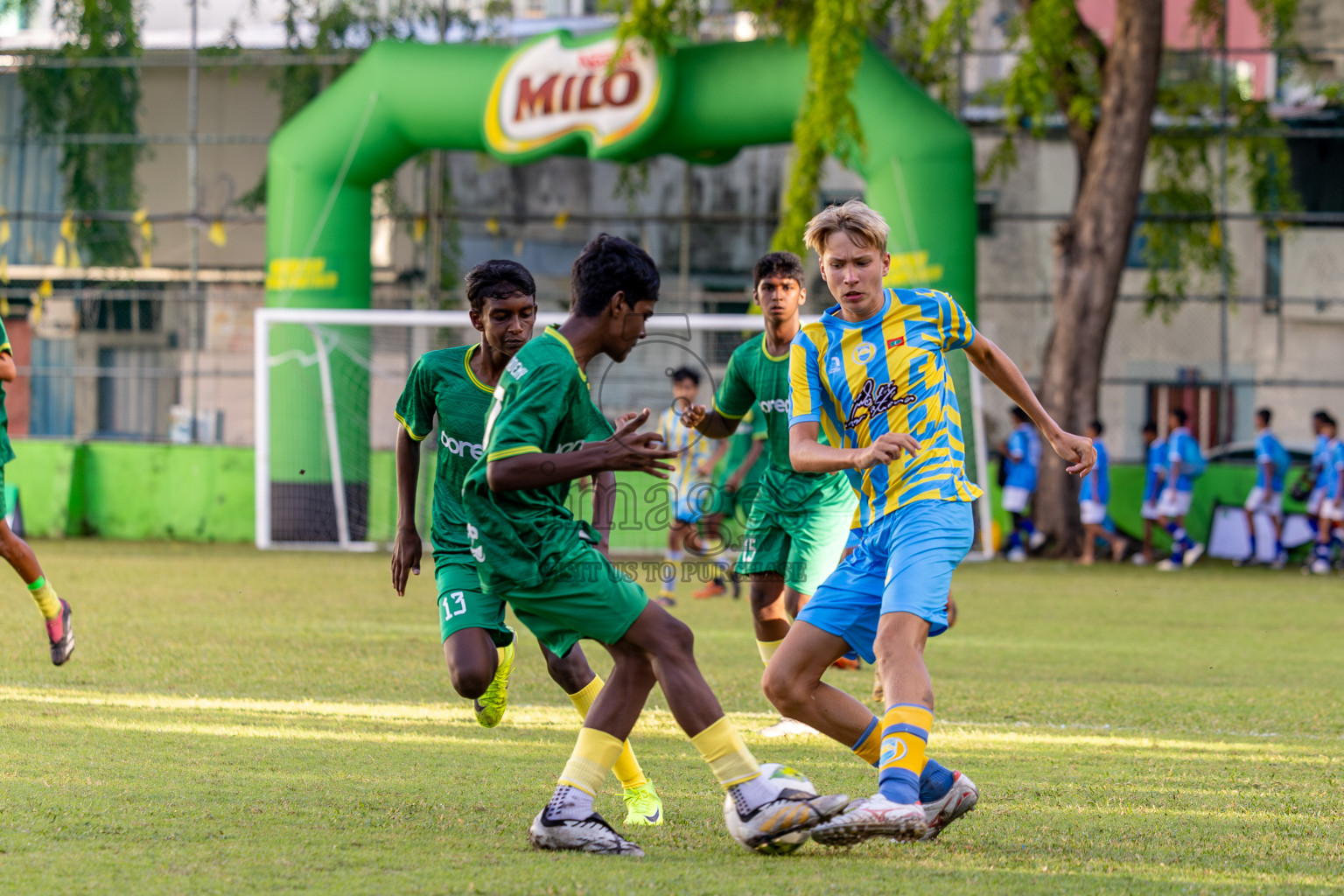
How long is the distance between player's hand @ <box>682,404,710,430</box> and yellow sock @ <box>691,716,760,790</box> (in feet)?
5.77

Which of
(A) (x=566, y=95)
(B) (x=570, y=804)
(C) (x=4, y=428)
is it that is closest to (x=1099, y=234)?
(A) (x=566, y=95)

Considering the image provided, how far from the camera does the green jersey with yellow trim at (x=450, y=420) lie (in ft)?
17.0

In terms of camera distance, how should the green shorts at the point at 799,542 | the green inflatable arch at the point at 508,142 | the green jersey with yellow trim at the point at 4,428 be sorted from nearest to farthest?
1. the green shorts at the point at 799,542
2. the green jersey with yellow trim at the point at 4,428
3. the green inflatable arch at the point at 508,142

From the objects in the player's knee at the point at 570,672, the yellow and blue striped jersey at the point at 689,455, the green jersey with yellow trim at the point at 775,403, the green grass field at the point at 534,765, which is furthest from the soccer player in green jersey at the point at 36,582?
the yellow and blue striped jersey at the point at 689,455

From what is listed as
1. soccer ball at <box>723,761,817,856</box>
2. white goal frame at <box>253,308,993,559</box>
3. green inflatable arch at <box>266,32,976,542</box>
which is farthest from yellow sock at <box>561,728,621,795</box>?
green inflatable arch at <box>266,32,976,542</box>

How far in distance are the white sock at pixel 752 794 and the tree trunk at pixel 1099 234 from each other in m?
13.7

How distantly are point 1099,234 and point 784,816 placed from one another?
14631mm

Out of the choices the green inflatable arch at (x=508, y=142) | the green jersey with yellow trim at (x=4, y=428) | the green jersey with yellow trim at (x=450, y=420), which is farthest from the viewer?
the green inflatable arch at (x=508, y=142)

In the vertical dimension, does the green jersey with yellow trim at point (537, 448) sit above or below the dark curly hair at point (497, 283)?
below

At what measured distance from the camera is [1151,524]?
18.1 meters

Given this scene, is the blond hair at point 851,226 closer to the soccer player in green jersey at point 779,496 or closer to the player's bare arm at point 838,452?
the player's bare arm at point 838,452

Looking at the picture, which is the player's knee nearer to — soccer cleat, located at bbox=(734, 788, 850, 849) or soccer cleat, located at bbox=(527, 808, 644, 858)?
soccer cleat, located at bbox=(527, 808, 644, 858)

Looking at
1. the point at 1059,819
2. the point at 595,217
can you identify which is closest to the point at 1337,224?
the point at 595,217

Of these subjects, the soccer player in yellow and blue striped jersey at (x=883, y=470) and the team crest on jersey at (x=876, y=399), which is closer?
the soccer player in yellow and blue striped jersey at (x=883, y=470)
